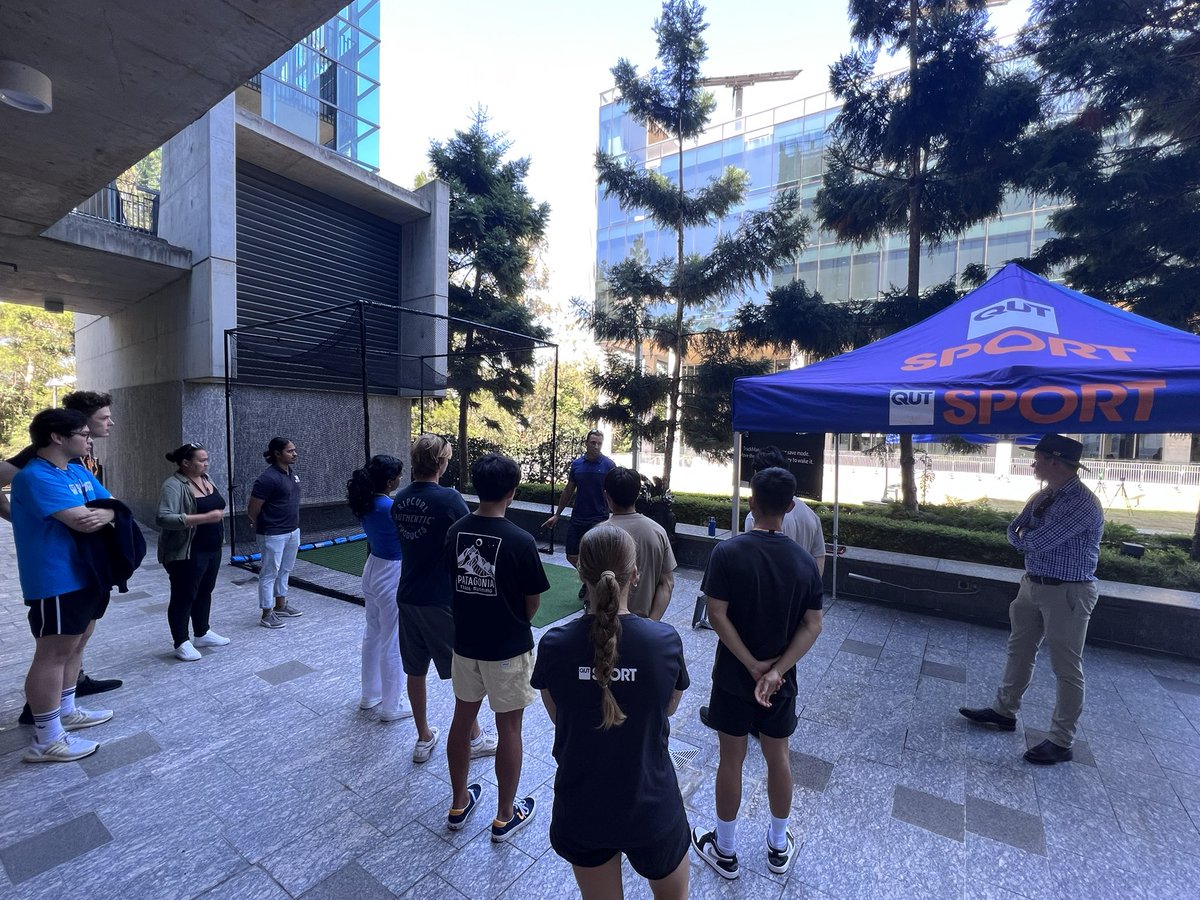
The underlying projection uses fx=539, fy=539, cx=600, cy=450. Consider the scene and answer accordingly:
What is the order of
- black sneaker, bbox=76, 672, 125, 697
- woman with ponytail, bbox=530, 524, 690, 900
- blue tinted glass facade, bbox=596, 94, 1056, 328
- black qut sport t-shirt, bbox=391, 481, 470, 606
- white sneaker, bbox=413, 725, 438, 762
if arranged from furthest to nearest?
1. blue tinted glass facade, bbox=596, 94, 1056, 328
2. black sneaker, bbox=76, 672, 125, 697
3. white sneaker, bbox=413, 725, 438, 762
4. black qut sport t-shirt, bbox=391, 481, 470, 606
5. woman with ponytail, bbox=530, 524, 690, 900

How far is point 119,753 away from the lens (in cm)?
294

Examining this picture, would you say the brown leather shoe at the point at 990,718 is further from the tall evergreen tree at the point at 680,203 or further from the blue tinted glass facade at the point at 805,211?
the blue tinted glass facade at the point at 805,211

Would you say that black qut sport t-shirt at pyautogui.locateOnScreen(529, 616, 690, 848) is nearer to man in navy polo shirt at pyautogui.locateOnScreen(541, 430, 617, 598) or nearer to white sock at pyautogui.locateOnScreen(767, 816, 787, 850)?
white sock at pyautogui.locateOnScreen(767, 816, 787, 850)

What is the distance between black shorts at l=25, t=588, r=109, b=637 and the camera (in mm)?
2770

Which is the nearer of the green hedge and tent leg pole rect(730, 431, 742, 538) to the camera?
tent leg pole rect(730, 431, 742, 538)

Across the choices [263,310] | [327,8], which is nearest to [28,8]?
[327,8]

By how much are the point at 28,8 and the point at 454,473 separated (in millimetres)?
10684

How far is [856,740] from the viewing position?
10.5 feet

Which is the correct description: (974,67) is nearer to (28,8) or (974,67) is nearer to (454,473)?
(28,8)

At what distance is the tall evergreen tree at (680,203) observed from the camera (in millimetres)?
9555

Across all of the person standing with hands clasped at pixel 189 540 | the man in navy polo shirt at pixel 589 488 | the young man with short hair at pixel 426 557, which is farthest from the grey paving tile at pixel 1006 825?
the person standing with hands clasped at pixel 189 540

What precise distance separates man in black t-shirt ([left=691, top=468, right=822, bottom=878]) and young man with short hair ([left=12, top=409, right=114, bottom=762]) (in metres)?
3.20

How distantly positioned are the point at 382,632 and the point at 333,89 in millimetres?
11467

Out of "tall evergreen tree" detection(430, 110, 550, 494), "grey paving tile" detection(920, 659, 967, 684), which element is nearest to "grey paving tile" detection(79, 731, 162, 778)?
"grey paving tile" detection(920, 659, 967, 684)
